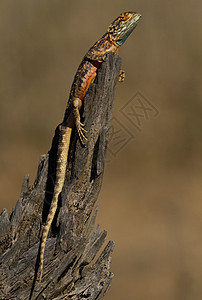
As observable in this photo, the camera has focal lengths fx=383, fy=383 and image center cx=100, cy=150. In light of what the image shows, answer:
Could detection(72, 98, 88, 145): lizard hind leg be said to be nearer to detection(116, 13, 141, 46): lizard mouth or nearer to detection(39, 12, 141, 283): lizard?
detection(39, 12, 141, 283): lizard

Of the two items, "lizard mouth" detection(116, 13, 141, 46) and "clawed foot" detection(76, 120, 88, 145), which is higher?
"lizard mouth" detection(116, 13, 141, 46)

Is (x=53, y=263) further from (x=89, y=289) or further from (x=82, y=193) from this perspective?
(x=82, y=193)

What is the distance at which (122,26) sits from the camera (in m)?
3.74

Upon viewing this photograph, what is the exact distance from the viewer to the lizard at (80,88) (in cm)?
323

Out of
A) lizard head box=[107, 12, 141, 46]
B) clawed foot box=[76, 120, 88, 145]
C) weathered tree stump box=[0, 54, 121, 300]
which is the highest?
lizard head box=[107, 12, 141, 46]

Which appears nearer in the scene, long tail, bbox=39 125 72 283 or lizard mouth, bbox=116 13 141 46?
long tail, bbox=39 125 72 283

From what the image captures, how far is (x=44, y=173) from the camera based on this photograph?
339cm

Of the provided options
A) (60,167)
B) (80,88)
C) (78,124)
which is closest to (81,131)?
(78,124)

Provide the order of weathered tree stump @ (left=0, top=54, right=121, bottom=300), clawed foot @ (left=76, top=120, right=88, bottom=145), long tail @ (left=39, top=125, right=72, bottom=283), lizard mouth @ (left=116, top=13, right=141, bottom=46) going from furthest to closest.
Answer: lizard mouth @ (left=116, top=13, right=141, bottom=46)
clawed foot @ (left=76, top=120, right=88, bottom=145)
long tail @ (left=39, top=125, right=72, bottom=283)
weathered tree stump @ (left=0, top=54, right=121, bottom=300)

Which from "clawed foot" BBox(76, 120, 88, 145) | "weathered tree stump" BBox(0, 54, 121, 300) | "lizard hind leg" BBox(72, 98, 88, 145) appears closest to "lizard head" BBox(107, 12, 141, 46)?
"weathered tree stump" BBox(0, 54, 121, 300)

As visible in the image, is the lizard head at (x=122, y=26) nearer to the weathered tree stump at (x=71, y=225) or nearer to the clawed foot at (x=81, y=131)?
the weathered tree stump at (x=71, y=225)

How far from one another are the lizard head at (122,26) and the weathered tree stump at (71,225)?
0.48 m

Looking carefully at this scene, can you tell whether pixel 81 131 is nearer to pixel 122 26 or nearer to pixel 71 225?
pixel 71 225

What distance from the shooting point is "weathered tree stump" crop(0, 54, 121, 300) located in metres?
3.02
